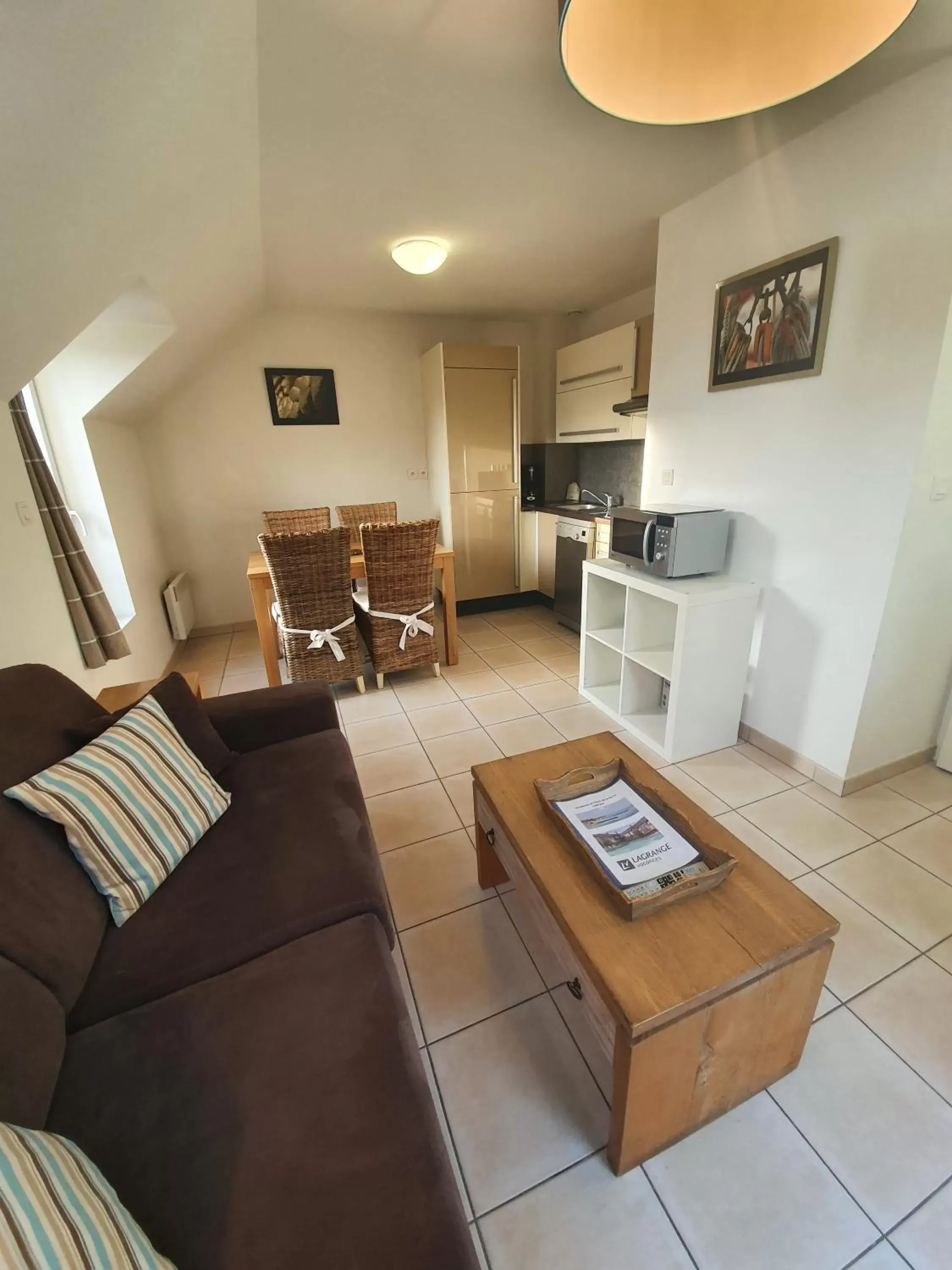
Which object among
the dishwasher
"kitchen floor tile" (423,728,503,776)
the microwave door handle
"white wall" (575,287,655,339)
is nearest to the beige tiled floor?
"kitchen floor tile" (423,728,503,776)

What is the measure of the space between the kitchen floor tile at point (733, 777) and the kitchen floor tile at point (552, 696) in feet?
2.37

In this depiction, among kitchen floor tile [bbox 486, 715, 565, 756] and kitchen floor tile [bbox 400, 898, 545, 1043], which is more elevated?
kitchen floor tile [bbox 486, 715, 565, 756]

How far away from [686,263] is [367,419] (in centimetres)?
264

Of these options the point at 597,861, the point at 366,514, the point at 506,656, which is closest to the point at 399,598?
the point at 506,656

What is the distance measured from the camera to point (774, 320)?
2.02 metres

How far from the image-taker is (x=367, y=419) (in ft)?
13.9

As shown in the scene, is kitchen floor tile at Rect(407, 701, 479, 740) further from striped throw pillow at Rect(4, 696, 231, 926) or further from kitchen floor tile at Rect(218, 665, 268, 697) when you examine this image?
striped throw pillow at Rect(4, 696, 231, 926)

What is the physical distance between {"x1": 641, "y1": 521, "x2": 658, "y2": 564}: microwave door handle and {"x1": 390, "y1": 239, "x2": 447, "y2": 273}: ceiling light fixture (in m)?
1.78

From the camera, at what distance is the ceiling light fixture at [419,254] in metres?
2.59

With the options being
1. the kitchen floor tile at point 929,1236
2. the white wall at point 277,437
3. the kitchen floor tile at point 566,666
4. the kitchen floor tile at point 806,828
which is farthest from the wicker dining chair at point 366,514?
the kitchen floor tile at point 929,1236

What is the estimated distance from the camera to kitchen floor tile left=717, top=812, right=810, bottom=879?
172cm

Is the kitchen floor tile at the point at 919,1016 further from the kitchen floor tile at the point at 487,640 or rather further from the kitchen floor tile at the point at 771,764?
the kitchen floor tile at the point at 487,640

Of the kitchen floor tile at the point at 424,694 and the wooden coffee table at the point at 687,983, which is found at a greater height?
the wooden coffee table at the point at 687,983

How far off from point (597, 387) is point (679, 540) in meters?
1.95
